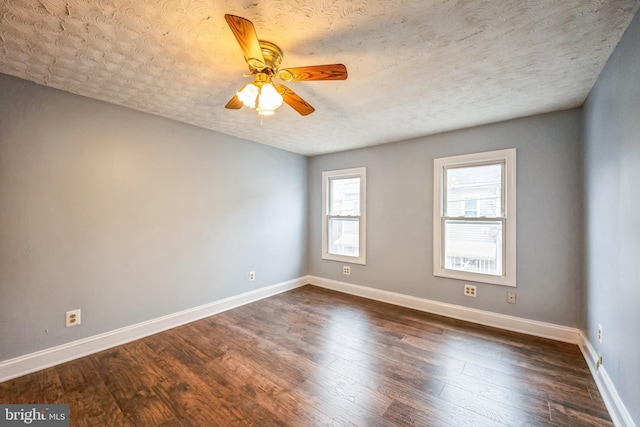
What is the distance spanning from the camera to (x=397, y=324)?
302 centimetres

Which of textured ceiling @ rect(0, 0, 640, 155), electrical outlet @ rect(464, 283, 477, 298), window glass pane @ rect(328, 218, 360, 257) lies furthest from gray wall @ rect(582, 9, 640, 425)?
window glass pane @ rect(328, 218, 360, 257)

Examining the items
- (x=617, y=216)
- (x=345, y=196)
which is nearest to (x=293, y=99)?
(x=617, y=216)

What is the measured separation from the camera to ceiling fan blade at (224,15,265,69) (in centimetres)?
118

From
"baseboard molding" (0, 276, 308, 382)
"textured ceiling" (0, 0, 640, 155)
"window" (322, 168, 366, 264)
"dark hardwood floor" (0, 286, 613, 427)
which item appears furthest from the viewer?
"window" (322, 168, 366, 264)

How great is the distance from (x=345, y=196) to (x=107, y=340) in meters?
3.54

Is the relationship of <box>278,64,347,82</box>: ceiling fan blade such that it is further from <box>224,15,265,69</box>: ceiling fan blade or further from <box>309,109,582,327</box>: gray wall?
<box>309,109,582,327</box>: gray wall

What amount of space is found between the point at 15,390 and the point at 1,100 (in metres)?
2.21

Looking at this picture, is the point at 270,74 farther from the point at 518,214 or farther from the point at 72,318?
the point at 518,214

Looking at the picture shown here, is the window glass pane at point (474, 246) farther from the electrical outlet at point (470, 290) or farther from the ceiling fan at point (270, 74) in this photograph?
the ceiling fan at point (270, 74)

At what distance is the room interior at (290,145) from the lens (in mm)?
1469

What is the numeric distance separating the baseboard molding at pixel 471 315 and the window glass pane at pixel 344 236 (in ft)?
1.81

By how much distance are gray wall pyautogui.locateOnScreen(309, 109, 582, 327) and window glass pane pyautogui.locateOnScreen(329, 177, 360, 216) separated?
0.28m

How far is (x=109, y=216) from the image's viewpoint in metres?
2.52

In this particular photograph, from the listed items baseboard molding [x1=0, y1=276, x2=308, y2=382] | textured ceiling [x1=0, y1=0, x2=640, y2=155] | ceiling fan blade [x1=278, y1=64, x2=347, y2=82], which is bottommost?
baseboard molding [x1=0, y1=276, x2=308, y2=382]
